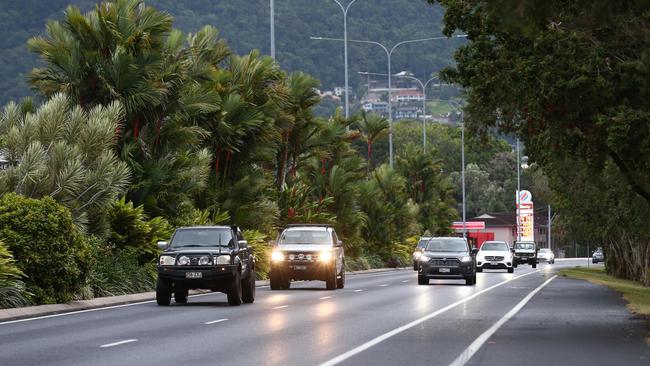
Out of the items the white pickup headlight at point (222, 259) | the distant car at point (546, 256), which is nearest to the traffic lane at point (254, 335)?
the white pickup headlight at point (222, 259)

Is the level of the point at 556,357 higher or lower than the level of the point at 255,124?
lower

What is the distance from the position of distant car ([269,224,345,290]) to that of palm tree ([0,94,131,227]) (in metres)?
5.97

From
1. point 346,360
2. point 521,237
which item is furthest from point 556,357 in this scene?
point 521,237

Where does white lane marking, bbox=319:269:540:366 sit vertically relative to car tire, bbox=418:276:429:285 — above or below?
Result: below

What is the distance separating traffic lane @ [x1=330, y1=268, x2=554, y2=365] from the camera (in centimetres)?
1658

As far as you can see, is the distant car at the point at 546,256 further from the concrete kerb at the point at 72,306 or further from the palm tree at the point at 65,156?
the concrete kerb at the point at 72,306

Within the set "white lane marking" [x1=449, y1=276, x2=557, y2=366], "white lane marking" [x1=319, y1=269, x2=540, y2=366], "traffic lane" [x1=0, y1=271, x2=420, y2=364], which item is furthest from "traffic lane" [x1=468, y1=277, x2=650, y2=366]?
"traffic lane" [x1=0, y1=271, x2=420, y2=364]

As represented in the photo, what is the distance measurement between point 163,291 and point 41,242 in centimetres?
309

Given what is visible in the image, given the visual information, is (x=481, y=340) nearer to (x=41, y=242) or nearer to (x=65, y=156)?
(x=41, y=242)

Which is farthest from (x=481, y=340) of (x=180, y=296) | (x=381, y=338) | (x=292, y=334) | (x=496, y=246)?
(x=496, y=246)

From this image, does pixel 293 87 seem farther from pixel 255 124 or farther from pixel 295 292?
pixel 295 292

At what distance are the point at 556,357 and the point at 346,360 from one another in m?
2.83

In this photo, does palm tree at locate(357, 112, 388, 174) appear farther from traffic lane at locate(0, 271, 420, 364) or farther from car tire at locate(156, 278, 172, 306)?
car tire at locate(156, 278, 172, 306)

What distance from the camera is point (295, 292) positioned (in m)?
37.6
